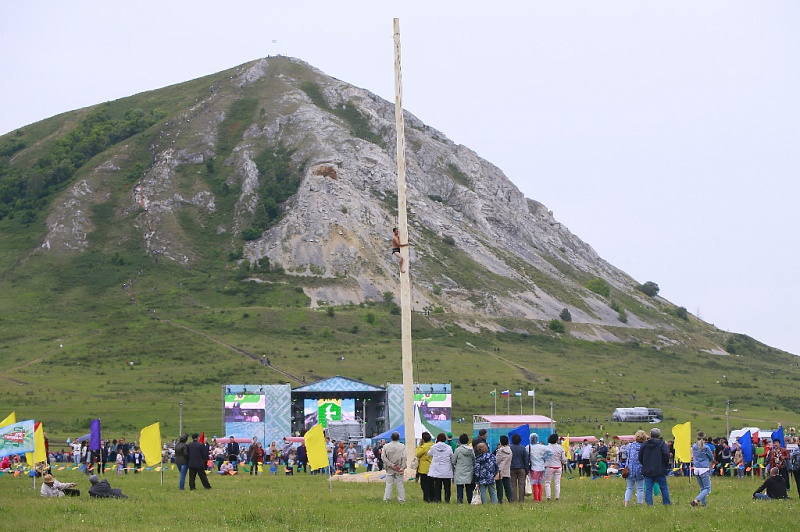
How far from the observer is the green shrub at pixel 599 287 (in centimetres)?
16012

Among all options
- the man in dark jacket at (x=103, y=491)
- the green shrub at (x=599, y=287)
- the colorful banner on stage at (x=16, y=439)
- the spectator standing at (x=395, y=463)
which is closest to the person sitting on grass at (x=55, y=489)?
the man in dark jacket at (x=103, y=491)

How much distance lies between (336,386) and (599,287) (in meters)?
110

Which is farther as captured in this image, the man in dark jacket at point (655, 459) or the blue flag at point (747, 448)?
the blue flag at point (747, 448)

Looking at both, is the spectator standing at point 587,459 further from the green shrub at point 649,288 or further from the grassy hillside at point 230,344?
the green shrub at point 649,288

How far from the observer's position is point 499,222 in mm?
173000

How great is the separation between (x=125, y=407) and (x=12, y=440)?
47461mm

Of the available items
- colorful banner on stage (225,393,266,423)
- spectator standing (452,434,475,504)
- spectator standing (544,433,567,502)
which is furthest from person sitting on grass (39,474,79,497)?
colorful banner on stage (225,393,266,423)

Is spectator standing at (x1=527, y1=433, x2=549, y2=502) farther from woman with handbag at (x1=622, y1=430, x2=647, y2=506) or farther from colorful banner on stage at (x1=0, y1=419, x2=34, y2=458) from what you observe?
colorful banner on stage at (x1=0, y1=419, x2=34, y2=458)

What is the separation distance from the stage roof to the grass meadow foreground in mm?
30317

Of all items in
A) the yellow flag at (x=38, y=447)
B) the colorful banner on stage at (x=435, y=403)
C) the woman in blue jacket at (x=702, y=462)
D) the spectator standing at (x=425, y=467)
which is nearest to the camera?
the woman in blue jacket at (x=702, y=462)

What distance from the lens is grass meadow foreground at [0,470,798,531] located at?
17.6 metres

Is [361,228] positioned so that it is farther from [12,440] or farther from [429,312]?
[12,440]

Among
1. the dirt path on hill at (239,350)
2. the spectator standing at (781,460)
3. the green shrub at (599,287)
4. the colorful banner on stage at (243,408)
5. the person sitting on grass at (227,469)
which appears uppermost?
the green shrub at (599,287)

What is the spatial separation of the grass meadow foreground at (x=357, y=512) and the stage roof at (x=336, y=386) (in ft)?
99.5
